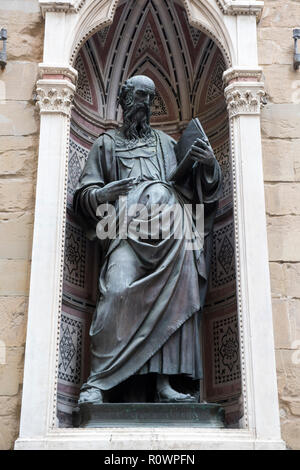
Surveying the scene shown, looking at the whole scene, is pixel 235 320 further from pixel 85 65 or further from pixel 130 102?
pixel 85 65

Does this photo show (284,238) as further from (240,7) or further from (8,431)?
(8,431)

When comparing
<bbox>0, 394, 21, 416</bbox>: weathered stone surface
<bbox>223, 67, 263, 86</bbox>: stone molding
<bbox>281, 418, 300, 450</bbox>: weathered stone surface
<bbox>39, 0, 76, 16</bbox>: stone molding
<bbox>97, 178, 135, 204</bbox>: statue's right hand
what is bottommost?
<bbox>281, 418, 300, 450</bbox>: weathered stone surface

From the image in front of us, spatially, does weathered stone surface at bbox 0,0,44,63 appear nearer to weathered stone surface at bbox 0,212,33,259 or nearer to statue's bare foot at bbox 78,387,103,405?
weathered stone surface at bbox 0,212,33,259

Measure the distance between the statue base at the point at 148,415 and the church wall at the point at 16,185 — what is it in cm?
58

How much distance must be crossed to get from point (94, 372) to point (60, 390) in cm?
40

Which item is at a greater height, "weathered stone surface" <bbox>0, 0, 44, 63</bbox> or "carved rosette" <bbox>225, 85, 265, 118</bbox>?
"weathered stone surface" <bbox>0, 0, 44, 63</bbox>

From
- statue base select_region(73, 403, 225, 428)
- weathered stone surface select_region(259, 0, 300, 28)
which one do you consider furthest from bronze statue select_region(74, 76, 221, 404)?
weathered stone surface select_region(259, 0, 300, 28)

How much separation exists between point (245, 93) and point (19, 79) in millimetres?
1849

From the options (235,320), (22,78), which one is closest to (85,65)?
(22,78)

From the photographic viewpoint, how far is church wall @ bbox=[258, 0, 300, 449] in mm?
5754

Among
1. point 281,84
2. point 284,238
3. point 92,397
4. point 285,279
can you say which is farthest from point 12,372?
point 281,84

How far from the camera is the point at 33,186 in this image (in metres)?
6.23

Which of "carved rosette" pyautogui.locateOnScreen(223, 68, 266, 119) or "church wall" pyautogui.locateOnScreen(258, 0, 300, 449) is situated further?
"carved rosette" pyautogui.locateOnScreen(223, 68, 266, 119)

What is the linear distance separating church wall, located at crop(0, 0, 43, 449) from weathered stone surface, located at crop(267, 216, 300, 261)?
72.4 inches
